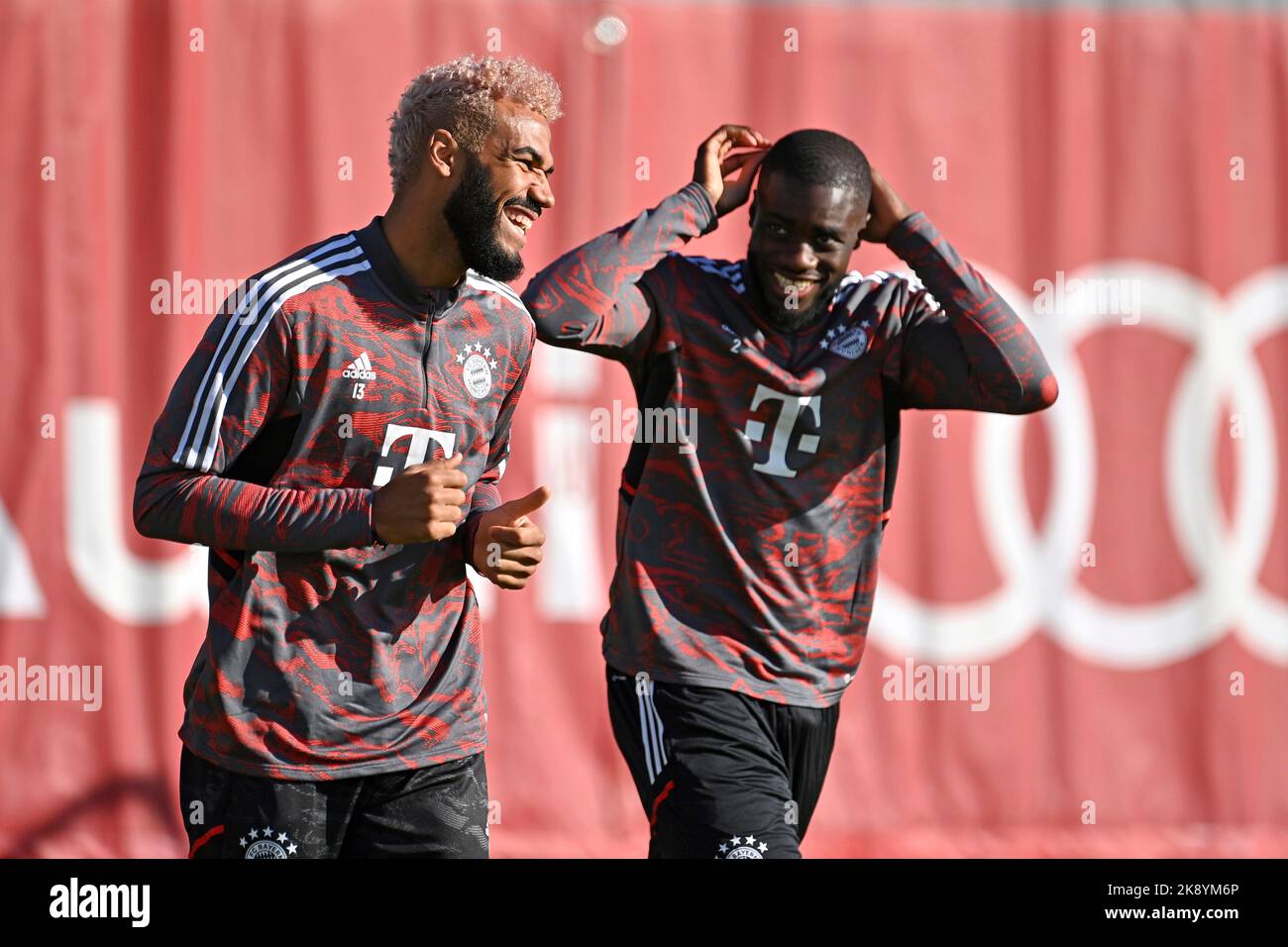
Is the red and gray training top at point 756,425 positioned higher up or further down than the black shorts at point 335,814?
higher up

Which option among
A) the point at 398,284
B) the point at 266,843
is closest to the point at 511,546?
the point at 398,284

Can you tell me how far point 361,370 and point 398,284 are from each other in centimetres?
20

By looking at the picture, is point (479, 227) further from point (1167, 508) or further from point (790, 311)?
point (1167, 508)

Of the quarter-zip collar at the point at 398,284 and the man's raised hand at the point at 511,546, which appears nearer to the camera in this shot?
the man's raised hand at the point at 511,546

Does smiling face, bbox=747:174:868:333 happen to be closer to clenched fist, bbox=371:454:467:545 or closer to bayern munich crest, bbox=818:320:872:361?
bayern munich crest, bbox=818:320:872:361

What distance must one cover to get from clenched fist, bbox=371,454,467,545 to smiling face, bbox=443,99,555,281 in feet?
1.52

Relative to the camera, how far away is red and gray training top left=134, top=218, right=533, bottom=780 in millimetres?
2395

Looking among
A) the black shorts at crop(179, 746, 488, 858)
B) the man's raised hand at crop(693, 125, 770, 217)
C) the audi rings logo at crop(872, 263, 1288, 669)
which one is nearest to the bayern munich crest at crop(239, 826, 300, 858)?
the black shorts at crop(179, 746, 488, 858)

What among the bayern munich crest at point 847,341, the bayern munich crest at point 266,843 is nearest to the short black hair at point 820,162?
the bayern munich crest at point 847,341

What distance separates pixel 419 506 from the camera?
7.55ft

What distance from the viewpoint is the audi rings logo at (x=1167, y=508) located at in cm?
493

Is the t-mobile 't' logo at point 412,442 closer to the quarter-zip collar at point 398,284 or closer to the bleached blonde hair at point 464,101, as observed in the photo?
the quarter-zip collar at point 398,284

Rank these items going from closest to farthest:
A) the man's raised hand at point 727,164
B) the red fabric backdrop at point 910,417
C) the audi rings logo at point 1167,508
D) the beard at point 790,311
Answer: the beard at point 790,311 → the man's raised hand at point 727,164 → the red fabric backdrop at point 910,417 → the audi rings logo at point 1167,508

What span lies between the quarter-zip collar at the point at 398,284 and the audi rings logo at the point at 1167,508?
2.67 m
